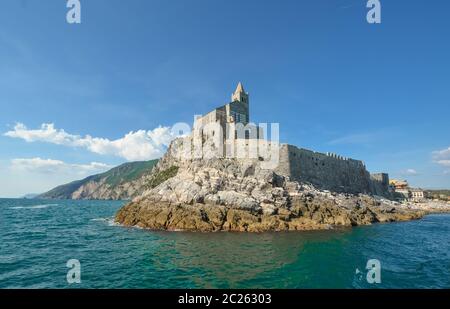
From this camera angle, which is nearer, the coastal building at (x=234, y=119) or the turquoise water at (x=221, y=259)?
the turquoise water at (x=221, y=259)

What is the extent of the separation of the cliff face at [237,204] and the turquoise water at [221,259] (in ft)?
12.2

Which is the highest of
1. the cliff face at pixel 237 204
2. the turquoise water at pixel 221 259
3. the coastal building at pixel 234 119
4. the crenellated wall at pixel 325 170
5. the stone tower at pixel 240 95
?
the stone tower at pixel 240 95

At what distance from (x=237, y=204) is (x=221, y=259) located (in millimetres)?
→ 16195

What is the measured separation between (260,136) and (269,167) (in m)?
10.5

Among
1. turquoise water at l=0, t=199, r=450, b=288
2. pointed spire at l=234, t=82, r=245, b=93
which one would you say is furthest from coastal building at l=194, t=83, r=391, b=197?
turquoise water at l=0, t=199, r=450, b=288

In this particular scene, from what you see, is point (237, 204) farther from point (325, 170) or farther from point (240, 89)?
point (240, 89)

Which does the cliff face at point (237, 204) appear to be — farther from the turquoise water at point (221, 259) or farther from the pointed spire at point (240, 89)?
the pointed spire at point (240, 89)

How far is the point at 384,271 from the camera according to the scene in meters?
19.3

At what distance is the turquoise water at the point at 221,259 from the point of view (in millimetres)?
16828

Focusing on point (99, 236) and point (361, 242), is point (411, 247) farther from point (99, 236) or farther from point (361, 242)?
point (99, 236)

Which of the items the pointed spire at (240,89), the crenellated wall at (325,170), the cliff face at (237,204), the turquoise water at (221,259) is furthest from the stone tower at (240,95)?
the turquoise water at (221,259)

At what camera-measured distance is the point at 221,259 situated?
69.4 ft
